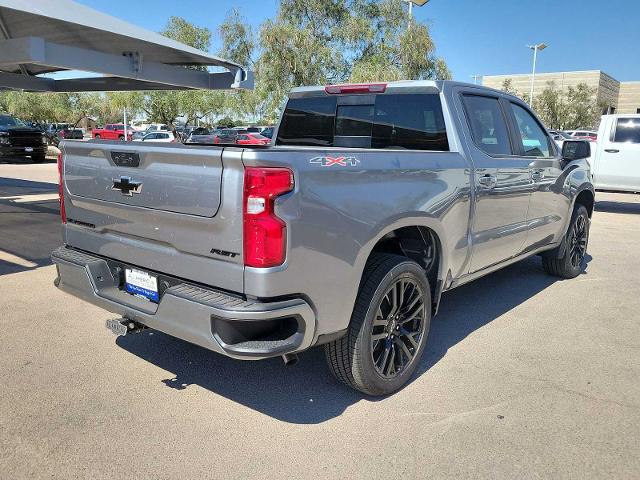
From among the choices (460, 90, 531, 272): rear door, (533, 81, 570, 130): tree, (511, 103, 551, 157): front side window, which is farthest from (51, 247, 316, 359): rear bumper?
(533, 81, 570, 130): tree

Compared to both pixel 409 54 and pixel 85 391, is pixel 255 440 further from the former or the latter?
pixel 409 54

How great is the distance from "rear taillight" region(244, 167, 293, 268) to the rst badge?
0.20 m

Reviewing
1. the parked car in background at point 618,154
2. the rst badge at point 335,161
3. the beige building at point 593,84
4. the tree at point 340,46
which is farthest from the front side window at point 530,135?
the beige building at point 593,84

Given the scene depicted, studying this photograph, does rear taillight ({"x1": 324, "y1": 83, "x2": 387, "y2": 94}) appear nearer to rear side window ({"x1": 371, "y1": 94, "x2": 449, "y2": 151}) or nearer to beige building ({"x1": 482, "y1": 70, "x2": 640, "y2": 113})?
rear side window ({"x1": 371, "y1": 94, "x2": 449, "y2": 151})

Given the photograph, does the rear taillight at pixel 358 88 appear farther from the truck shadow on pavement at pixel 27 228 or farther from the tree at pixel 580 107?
the tree at pixel 580 107

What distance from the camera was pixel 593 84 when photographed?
8562 centimetres

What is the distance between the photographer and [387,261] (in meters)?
3.30

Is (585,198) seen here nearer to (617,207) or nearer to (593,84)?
(617,207)

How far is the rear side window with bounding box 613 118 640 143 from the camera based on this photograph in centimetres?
1243

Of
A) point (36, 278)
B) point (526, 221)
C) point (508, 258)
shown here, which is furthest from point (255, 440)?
point (36, 278)

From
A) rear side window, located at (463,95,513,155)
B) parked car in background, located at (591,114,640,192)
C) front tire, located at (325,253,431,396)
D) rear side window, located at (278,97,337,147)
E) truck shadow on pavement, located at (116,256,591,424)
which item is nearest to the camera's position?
front tire, located at (325,253,431,396)

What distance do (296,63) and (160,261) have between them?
23333 millimetres

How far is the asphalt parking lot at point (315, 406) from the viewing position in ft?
9.05

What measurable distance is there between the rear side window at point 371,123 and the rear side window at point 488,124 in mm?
336
